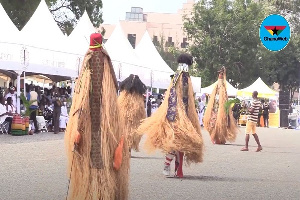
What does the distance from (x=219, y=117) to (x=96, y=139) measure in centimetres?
1384

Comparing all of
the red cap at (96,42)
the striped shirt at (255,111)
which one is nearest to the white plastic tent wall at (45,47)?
the striped shirt at (255,111)

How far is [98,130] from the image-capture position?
260 inches

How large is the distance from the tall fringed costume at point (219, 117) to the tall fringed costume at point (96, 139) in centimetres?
1345

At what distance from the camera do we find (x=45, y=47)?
70.6 ft

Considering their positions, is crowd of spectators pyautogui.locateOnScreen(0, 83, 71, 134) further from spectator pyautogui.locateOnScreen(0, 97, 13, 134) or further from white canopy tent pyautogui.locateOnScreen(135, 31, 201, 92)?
white canopy tent pyautogui.locateOnScreen(135, 31, 201, 92)

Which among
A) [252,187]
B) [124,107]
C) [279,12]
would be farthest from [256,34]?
[252,187]

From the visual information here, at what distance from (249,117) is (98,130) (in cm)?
1099

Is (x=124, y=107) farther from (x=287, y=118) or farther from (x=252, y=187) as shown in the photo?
(x=287, y=118)

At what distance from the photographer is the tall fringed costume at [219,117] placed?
20.0 metres

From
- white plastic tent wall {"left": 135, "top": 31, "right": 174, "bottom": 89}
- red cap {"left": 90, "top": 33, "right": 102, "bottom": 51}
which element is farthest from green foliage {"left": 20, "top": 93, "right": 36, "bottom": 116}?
red cap {"left": 90, "top": 33, "right": 102, "bottom": 51}

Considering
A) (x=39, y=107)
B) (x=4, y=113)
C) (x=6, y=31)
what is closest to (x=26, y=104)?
(x=4, y=113)

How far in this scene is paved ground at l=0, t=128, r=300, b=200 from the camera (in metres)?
8.35

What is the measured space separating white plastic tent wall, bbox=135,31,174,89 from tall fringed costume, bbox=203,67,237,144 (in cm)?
954

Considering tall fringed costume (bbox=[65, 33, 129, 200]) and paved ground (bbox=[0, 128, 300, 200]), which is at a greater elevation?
tall fringed costume (bbox=[65, 33, 129, 200])
